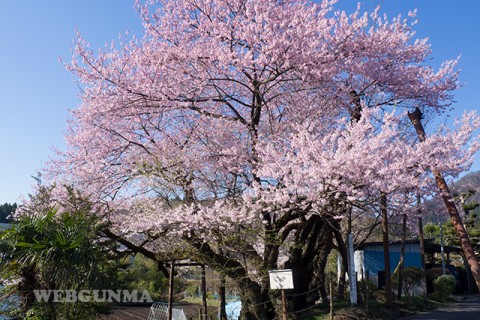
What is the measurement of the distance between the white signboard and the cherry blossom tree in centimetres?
148

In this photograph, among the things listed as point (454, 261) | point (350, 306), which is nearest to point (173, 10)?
point (350, 306)

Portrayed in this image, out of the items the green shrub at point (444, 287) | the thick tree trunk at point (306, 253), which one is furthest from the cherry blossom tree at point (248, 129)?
the green shrub at point (444, 287)

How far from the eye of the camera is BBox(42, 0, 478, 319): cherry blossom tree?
9.10 metres

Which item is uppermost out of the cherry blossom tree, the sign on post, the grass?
the cherry blossom tree

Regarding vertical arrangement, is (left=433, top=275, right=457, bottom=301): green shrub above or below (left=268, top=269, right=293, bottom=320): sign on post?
below

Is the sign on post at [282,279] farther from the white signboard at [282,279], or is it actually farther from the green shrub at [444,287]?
the green shrub at [444,287]

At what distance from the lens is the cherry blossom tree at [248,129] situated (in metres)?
9.10

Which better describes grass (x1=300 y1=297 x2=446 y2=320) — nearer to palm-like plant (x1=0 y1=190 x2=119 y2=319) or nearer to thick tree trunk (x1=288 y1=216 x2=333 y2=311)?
thick tree trunk (x1=288 y1=216 x2=333 y2=311)

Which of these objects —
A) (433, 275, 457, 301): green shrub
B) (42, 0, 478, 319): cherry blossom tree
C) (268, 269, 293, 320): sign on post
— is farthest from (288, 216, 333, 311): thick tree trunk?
(433, 275, 457, 301): green shrub

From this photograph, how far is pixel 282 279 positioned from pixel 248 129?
4551mm

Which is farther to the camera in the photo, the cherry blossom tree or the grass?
the grass

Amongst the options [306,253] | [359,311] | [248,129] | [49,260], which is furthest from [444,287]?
[49,260]

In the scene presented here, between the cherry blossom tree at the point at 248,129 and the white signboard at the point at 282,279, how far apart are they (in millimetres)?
1480

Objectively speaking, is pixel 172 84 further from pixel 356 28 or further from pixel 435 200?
pixel 435 200
